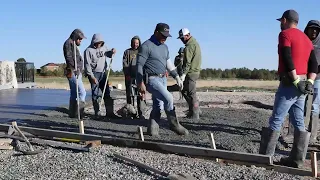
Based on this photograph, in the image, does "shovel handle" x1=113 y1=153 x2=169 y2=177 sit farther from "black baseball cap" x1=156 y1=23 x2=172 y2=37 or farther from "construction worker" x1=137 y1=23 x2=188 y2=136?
"black baseball cap" x1=156 y1=23 x2=172 y2=37

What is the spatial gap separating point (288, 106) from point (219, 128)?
12.7 feet

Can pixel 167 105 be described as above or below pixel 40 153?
above

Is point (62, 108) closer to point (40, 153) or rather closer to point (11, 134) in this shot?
point (11, 134)

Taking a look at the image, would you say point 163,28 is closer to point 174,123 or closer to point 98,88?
point 174,123

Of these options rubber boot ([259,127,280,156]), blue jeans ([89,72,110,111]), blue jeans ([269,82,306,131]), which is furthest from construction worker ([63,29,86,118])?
blue jeans ([269,82,306,131])

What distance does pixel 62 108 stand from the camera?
15.2 meters

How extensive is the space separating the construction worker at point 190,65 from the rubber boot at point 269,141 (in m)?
4.97

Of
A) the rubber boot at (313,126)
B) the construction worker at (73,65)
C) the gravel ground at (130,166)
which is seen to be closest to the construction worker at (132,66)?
the construction worker at (73,65)

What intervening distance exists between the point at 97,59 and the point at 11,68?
1604 centimetres

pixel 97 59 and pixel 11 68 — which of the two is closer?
pixel 97 59

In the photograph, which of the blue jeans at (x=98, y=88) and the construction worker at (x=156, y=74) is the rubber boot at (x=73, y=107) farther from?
the construction worker at (x=156, y=74)

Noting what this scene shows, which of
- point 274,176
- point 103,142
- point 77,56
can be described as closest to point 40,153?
point 103,142

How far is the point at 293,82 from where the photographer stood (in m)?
6.56

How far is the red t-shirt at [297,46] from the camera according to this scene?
6.58m
